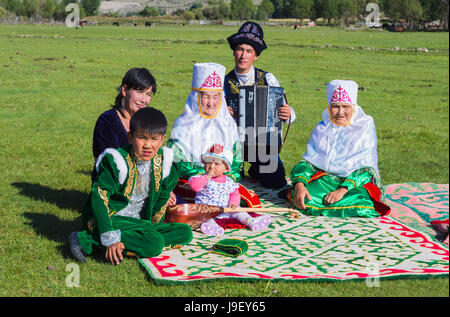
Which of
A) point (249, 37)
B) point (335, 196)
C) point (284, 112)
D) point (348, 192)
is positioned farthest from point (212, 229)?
point (249, 37)

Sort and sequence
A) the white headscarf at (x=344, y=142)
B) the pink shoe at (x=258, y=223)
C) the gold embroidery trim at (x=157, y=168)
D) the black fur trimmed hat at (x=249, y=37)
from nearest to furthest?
1. the gold embroidery trim at (x=157, y=168)
2. the pink shoe at (x=258, y=223)
3. the white headscarf at (x=344, y=142)
4. the black fur trimmed hat at (x=249, y=37)

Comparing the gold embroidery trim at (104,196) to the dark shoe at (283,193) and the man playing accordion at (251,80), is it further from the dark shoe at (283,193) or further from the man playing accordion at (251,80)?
the dark shoe at (283,193)

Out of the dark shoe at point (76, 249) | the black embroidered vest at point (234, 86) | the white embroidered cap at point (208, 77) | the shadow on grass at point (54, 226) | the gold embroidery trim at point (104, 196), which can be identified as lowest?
the shadow on grass at point (54, 226)

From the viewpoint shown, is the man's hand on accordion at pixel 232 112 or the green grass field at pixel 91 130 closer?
the green grass field at pixel 91 130

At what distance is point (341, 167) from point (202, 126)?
2.03 meters

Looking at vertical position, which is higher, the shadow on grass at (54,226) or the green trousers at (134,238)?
the green trousers at (134,238)

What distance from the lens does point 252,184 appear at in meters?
9.14

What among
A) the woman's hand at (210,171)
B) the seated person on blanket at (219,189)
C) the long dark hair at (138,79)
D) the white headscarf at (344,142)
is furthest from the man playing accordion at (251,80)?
the long dark hair at (138,79)

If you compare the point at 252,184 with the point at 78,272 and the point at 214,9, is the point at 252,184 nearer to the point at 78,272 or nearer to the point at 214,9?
the point at 78,272

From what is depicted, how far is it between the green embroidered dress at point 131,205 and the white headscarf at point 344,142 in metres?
2.60

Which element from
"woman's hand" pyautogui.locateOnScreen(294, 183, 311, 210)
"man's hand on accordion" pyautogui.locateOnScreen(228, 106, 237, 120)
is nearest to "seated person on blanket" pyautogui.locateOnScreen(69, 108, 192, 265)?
"woman's hand" pyautogui.locateOnScreen(294, 183, 311, 210)

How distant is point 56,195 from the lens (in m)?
8.21

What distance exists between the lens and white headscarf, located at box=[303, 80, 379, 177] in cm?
762

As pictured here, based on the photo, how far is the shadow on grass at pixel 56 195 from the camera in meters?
7.76
